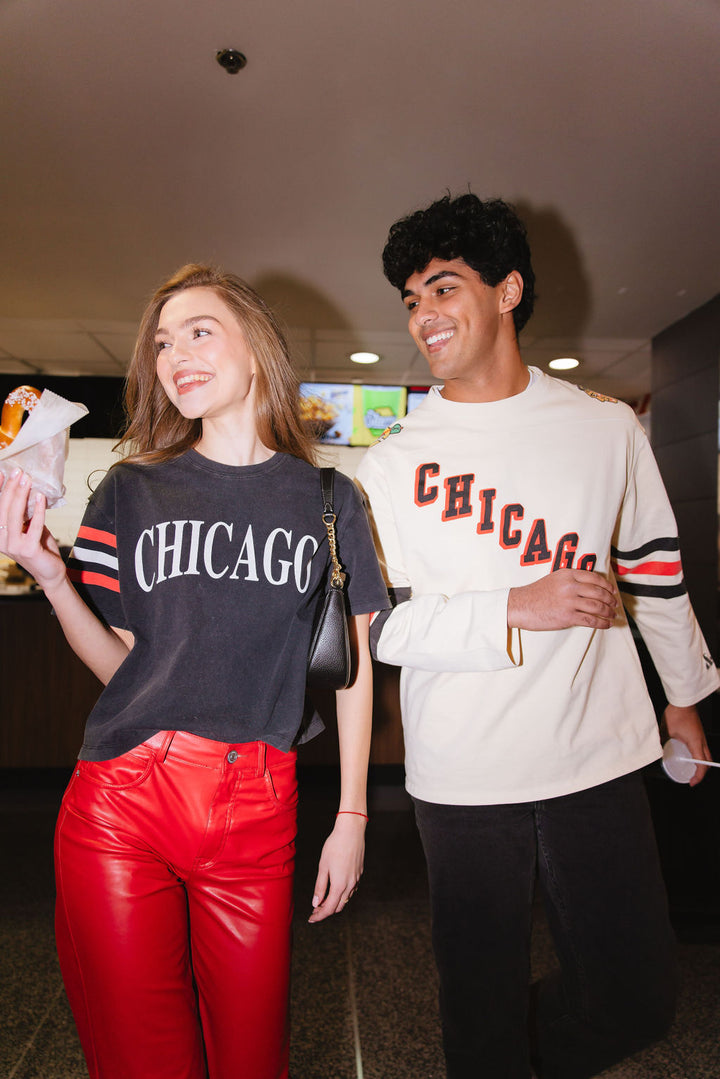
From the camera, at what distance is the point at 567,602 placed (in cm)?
106

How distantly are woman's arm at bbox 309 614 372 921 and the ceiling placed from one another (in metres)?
0.68

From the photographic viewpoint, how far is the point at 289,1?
191 cm

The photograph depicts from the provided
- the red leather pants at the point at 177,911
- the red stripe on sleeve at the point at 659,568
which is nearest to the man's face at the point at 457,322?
the red stripe on sleeve at the point at 659,568

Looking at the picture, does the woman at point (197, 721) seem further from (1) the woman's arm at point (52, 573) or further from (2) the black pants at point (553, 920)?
(2) the black pants at point (553, 920)

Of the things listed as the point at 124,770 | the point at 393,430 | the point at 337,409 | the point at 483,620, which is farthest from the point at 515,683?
the point at 337,409

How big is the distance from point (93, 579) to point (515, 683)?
0.75 m

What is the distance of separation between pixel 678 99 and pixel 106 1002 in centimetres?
298

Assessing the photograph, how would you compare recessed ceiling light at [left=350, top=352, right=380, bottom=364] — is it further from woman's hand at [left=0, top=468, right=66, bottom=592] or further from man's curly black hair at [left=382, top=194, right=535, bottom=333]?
woman's hand at [left=0, top=468, right=66, bottom=592]

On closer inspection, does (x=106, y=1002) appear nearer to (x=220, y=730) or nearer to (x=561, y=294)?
Result: (x=220, y=730)

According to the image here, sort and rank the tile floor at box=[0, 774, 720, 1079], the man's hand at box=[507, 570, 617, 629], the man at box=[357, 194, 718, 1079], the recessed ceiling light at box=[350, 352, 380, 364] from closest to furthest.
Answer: the man's hand at box=[507, 570, 617, 629], the man at box=[357, 194, 718, 1079], the tile floor at box=[0, 774, 720, 1079], the recessed ceiling light at box=[350, 352, 380, 364]

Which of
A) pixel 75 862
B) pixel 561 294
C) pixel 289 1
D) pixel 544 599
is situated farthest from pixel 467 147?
pixel 75 862

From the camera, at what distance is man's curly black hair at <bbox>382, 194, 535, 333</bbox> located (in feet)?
4.49

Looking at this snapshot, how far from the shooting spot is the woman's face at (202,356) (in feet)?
3.72

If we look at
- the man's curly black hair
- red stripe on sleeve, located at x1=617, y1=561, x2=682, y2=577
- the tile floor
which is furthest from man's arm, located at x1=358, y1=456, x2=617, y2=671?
the tile floor
